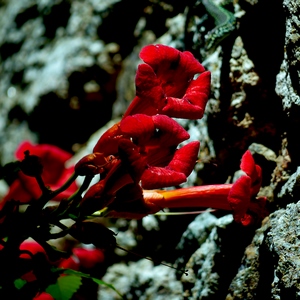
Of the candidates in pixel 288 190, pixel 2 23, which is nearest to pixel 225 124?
pixel 288 190

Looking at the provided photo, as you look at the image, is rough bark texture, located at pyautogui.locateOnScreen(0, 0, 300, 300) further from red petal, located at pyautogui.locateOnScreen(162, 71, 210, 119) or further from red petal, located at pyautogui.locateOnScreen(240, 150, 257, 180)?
red petal, located at pyautogui.locateOnScreen(162, 71, 210, 119)

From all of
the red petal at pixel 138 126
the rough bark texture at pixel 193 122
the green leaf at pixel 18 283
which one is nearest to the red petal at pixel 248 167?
the rough bark texture at pixel 193 122

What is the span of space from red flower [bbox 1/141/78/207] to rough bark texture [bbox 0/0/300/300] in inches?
19.9

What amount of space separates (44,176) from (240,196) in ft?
6.27

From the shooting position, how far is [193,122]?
287 cm

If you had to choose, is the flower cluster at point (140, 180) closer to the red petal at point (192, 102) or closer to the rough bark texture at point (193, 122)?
the red petal at point (192, 102)

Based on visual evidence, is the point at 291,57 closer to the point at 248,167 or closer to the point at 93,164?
the point at 248,167

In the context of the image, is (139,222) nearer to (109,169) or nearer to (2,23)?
(109,169)

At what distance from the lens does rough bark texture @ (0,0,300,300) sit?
2.02 m

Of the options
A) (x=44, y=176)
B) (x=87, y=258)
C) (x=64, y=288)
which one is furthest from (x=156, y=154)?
(x=44, y=176)

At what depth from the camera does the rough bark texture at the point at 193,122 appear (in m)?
2.02

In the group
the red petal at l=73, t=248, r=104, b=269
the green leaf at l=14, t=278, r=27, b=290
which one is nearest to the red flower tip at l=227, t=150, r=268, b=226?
the green leaf at l=14, t=278, r=27, b=290

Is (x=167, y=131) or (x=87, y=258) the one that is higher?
(x=167, y=131)

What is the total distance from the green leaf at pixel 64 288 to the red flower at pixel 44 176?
0.95m
